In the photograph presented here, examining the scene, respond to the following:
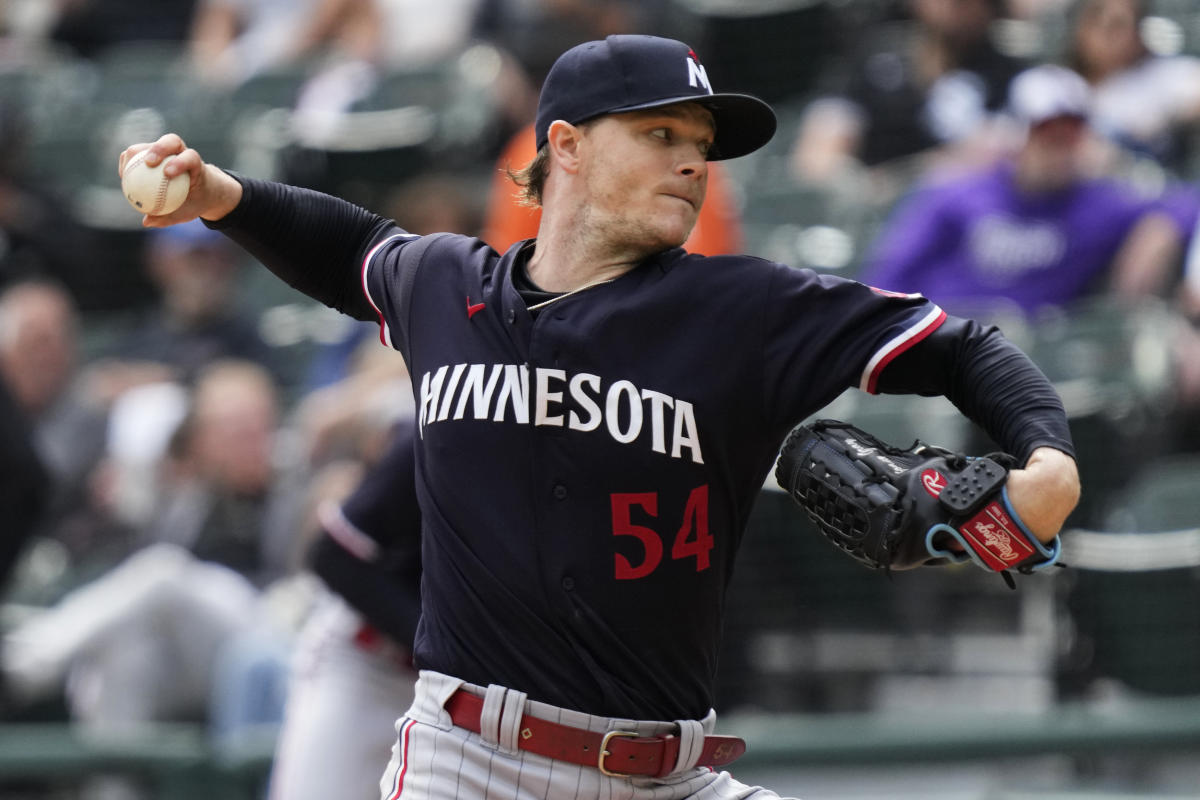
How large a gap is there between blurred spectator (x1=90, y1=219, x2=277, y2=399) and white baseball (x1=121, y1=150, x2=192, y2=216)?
15.4ft

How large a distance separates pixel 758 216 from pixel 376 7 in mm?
3090

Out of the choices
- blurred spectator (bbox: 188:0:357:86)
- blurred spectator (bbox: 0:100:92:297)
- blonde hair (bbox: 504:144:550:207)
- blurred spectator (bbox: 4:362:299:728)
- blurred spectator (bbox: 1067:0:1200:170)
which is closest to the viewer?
blonde hair (bbox: 504:144:550:207)

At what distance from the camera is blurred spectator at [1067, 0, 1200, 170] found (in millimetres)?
6859

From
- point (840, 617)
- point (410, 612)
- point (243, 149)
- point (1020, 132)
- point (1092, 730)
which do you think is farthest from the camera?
point (243, 149)

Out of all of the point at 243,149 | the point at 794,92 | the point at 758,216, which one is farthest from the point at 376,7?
the point at 758,216

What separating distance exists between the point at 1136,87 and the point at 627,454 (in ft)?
16.3

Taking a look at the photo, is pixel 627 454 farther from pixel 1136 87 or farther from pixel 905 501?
pixel 1136 87

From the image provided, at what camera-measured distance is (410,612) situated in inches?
157

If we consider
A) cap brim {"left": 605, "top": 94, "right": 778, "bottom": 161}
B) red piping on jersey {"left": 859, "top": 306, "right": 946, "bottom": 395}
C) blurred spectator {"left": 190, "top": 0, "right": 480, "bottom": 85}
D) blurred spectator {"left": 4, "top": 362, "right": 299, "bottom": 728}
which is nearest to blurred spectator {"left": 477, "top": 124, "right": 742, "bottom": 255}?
blurred spectator {"left": 4, "top": 362, "right": 299, "bottom": 728}

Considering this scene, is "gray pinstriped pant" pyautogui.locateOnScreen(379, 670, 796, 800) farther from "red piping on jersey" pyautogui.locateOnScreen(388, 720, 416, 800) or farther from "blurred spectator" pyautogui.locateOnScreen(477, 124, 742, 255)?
"blurred spectator" pyautogui.locateOnScreen(477, 124, 742, 255)

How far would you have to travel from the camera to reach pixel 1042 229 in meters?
6.18

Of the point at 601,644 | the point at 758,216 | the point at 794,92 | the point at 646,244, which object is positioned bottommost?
the point at 601,644

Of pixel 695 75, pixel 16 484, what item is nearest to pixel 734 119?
pixel 695 75

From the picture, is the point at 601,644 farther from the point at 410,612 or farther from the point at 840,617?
the point at 840,617
